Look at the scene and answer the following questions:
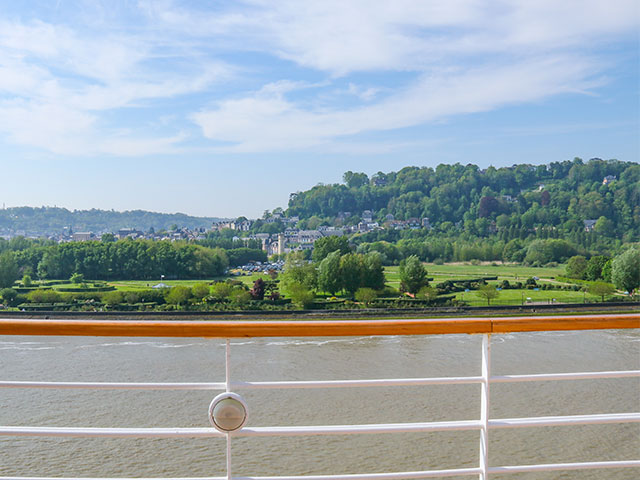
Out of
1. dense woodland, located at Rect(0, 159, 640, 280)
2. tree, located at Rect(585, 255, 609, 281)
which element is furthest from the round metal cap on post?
tree, located at Rect(585, 255, 609, 281)

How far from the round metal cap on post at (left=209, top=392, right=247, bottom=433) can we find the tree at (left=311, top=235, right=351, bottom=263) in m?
22.3

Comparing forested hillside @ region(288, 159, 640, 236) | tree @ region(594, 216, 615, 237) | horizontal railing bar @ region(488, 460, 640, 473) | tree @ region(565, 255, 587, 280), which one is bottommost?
tree @ region(565, 255, 587, 280)

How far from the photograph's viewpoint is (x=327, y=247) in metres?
24.8

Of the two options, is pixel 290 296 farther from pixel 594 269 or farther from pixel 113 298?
pixel 594 269

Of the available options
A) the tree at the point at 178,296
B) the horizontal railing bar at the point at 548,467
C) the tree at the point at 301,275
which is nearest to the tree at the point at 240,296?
the tree at the point at 178,296

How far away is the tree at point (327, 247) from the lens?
2398 cm

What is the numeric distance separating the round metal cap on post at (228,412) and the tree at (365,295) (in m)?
17.1

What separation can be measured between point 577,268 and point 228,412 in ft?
78.5

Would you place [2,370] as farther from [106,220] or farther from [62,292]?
[106,220]

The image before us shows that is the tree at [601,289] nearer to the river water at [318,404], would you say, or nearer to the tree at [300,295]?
the river water at [318,404]

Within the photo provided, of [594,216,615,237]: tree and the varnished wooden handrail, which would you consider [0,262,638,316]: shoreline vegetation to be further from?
the varnished wooden handrail

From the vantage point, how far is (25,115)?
32500 mm

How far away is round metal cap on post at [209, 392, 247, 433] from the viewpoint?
0.76m

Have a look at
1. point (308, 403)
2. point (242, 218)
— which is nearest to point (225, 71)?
point (242, 218)
